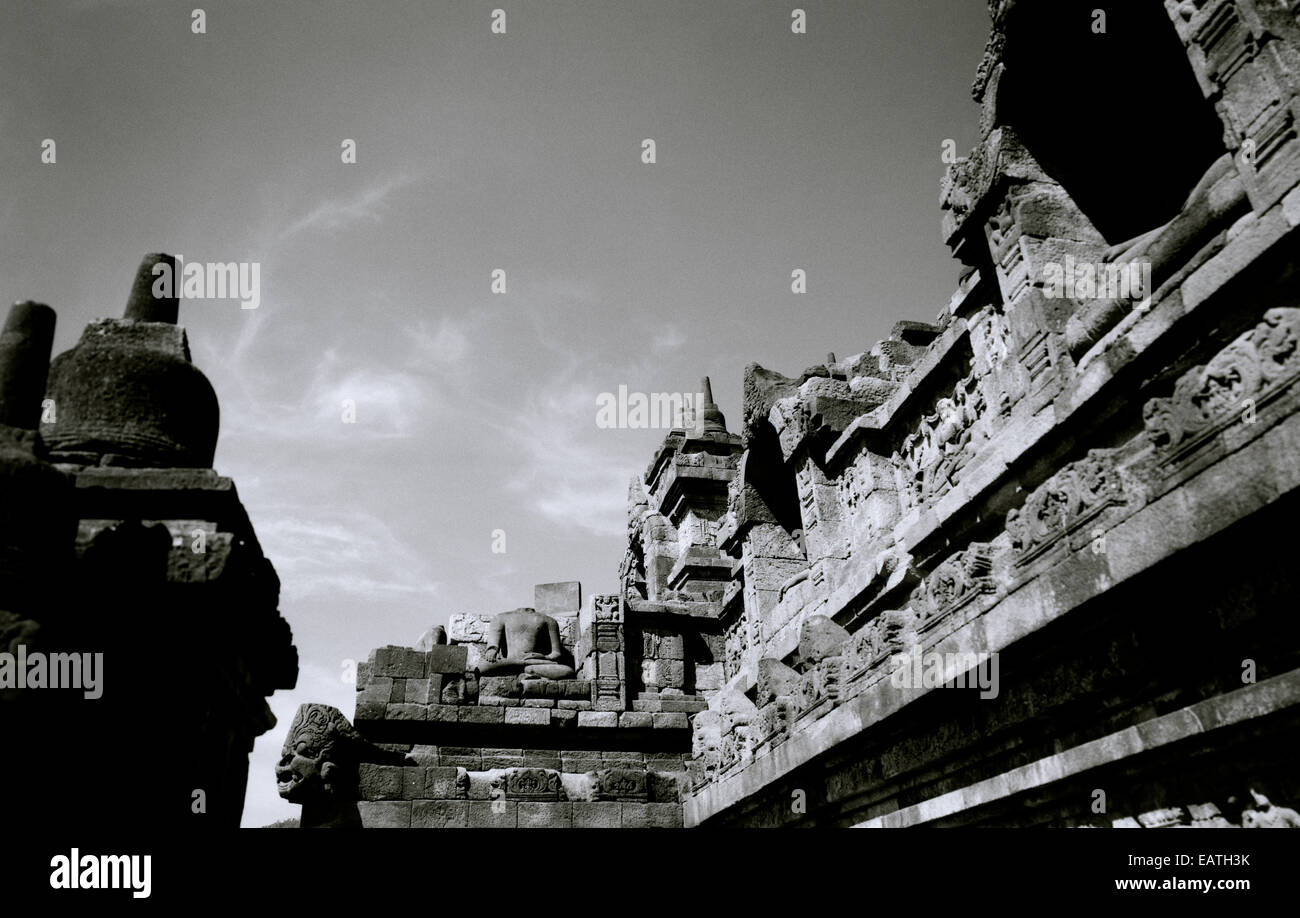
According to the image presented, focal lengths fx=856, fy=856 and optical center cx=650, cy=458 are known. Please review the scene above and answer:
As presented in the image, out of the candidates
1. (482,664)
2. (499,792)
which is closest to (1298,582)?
(499,792)

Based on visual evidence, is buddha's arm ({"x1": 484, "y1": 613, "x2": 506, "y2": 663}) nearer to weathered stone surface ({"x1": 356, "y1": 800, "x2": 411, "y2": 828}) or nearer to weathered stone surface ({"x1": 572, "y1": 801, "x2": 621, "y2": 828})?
weathered stone surface ({"x1": 356, "y1": 800, "x2": 411, "y2": 828})

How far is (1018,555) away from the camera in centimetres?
439

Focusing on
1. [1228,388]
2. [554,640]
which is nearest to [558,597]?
[554,640]

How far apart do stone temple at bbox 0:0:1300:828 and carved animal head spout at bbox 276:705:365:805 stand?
1.4 inches

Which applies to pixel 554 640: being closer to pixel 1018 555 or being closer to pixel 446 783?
pixel 446 783

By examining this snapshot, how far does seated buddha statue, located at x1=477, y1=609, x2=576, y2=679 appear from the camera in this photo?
493 inches

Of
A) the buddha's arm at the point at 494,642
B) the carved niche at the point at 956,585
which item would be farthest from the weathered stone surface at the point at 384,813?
the carved niche at the point at 956,585

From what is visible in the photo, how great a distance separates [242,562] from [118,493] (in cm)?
45

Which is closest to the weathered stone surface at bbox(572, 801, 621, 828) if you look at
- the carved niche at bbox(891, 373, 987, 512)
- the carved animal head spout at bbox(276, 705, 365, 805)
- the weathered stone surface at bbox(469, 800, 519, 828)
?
the weathered stone surface at bbox(469, 800, 519, 828)

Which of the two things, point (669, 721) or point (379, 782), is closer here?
point (379, 782)

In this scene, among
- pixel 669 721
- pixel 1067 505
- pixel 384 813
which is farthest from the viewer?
pixel 669 721

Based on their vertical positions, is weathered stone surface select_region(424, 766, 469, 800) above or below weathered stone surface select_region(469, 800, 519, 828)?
above

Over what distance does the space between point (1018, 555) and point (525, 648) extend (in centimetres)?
975
